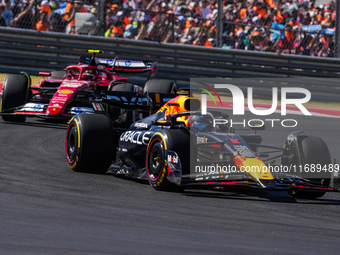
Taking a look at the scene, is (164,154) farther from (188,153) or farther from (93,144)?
(93,144)

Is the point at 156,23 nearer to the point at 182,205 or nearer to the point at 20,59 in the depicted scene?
the point at 20,59

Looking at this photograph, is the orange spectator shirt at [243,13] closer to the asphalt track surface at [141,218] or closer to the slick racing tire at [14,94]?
the slick racing tire at [14,94]

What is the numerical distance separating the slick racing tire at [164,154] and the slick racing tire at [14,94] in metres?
5.92

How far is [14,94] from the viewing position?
1280cm

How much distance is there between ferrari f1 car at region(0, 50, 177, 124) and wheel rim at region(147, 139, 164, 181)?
186 inches

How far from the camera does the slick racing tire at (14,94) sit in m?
12.8

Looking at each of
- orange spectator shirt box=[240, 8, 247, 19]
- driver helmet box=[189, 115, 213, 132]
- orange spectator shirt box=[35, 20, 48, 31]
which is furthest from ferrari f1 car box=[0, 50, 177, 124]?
driver helmet box=[189, 115, 213, 132]

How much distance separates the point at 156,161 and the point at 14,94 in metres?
6.07

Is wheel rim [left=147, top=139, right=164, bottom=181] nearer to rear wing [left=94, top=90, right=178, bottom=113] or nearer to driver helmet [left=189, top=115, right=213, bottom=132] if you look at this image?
driver helmet [left=189, top=115, right=213, bottom=132]

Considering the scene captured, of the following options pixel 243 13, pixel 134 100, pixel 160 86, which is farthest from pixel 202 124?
pixel 243 13

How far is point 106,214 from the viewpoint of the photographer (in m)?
5.89

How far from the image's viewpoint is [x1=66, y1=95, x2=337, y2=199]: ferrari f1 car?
6891 millimetres

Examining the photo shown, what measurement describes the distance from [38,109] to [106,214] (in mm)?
6935

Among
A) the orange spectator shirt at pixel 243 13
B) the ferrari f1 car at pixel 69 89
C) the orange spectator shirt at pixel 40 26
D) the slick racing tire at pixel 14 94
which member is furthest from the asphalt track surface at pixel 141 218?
Result: the orange spectator shirt at pixel 243 13
